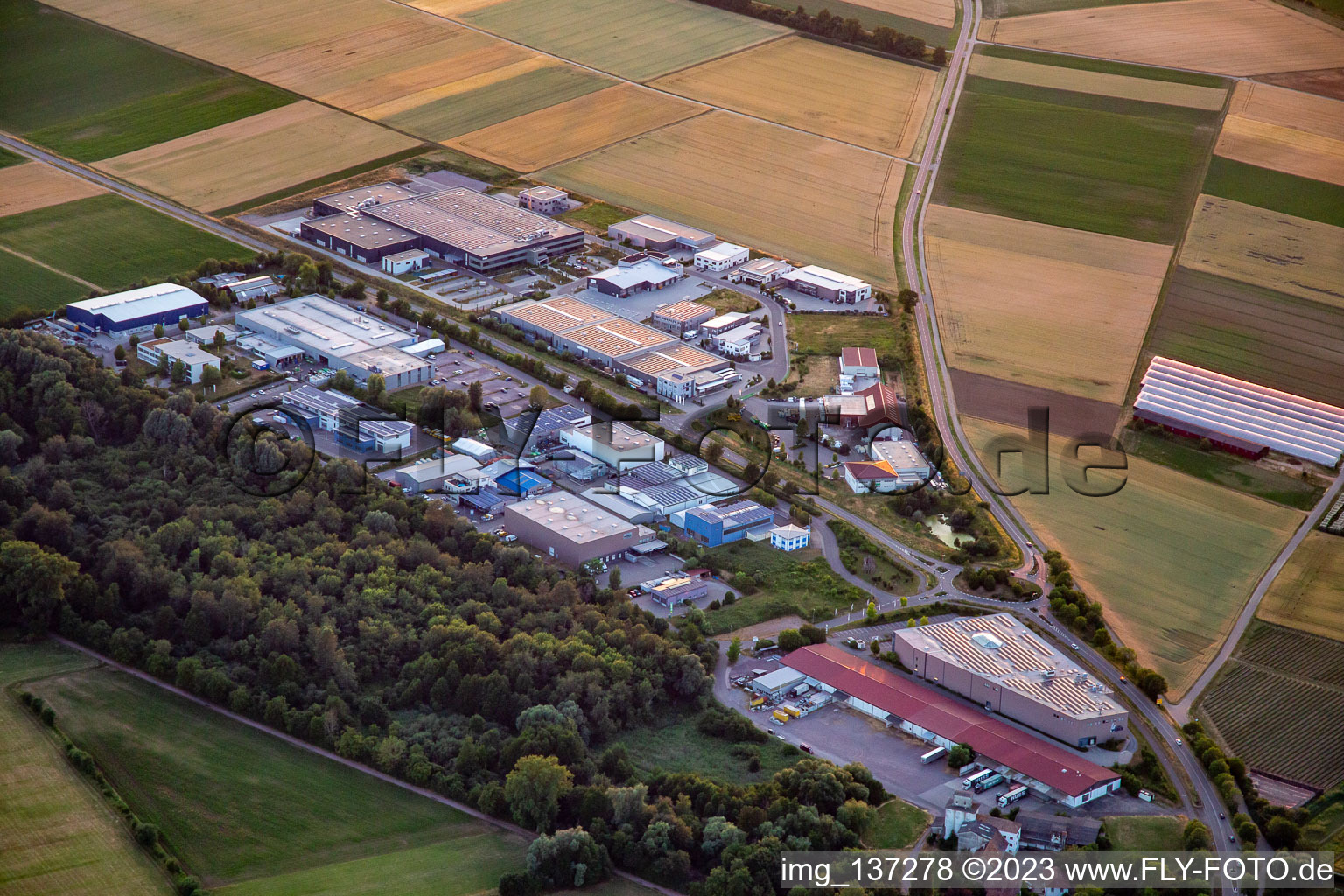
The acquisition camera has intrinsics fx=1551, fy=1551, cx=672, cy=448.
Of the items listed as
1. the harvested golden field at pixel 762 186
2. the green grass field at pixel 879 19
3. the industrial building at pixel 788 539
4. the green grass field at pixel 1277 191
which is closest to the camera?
the industrial building at pixel 788 539

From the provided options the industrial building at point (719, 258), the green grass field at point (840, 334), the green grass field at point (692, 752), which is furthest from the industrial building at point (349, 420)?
the industrial building at point (719, 258)

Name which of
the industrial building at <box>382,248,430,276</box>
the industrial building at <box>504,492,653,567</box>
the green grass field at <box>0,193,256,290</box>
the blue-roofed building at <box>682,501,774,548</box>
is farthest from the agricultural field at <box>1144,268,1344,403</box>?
the green grass field at <box>0,193,256,290</box>

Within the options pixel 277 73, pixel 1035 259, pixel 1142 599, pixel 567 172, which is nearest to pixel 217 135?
pixel 277 73

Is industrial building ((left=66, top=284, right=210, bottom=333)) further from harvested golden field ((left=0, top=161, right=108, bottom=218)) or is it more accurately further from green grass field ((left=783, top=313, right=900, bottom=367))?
green grass field ((left=783, top=313, right=900, bottom=367))

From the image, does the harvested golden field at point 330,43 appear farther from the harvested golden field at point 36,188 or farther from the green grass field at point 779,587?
the green grass field at point 779,587

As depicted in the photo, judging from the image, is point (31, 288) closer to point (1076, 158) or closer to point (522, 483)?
point (522, 483)

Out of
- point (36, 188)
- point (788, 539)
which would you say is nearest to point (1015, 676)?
point (788, 539)
